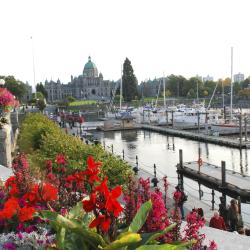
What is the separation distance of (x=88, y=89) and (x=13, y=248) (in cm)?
18845

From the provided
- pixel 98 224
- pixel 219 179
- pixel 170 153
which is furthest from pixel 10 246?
pixel 170 153

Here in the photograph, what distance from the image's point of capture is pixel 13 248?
4.93 m

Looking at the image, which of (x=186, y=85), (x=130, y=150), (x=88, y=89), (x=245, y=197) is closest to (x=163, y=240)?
(x=245, y=197)

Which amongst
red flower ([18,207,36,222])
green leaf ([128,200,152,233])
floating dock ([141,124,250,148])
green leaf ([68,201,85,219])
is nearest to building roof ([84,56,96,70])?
floating dock ([141,124,250,148])

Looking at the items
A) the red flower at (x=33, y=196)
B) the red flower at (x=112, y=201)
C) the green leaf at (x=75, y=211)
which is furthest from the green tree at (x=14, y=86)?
the red flower at (x=112, y=201)

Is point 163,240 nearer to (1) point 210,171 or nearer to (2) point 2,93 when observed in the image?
(2) point 2,93

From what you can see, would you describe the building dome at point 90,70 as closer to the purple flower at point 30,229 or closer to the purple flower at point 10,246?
the purple flower at point 30,229

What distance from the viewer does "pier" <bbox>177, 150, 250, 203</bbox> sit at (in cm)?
2163

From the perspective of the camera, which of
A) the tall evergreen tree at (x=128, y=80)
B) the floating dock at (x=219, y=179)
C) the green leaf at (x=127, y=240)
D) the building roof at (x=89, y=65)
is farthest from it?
the building roof at (x=89, y=65)

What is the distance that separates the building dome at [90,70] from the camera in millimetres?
194125

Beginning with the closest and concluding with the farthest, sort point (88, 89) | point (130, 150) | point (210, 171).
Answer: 1. point (210, 171)
2. point (130, 150)
3. point (88, 89)

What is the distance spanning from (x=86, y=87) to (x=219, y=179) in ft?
560

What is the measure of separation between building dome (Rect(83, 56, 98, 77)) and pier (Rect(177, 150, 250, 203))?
168 metres

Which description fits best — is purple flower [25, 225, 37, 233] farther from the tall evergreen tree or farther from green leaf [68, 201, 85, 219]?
the tall evergreen tree
